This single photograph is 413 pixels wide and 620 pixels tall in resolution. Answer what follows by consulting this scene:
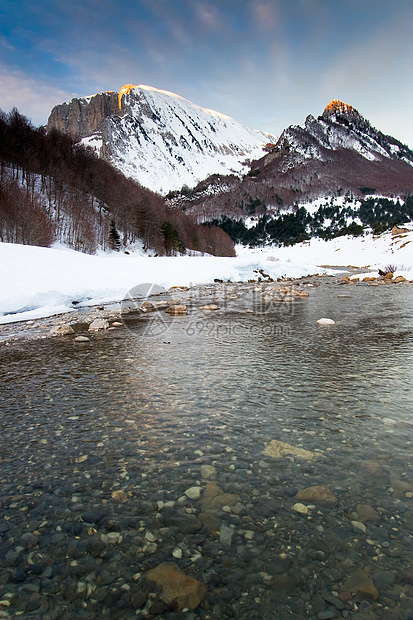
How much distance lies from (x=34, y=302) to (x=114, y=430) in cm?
1213

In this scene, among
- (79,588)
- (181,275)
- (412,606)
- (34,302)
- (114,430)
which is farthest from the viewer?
(181,275)

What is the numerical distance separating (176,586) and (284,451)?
1716 millimetres

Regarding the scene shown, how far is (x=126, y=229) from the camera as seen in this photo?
203 feet

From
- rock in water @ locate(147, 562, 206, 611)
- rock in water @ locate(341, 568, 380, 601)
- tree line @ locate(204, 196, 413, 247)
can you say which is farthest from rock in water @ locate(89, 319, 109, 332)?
tree line @ locate(204, 196, 413, 247)

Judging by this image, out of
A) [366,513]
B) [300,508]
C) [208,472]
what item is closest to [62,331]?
[208,472]

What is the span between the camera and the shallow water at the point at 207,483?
1.88 meters

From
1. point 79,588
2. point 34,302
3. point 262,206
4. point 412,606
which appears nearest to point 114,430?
point 79,588

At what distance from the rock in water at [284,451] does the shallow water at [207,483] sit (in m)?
0.08

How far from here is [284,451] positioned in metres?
3.31

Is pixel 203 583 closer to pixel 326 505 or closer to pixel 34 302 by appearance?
pixel 326 505

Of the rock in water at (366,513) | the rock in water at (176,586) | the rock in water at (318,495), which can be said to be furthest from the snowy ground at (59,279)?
the rock in water at (366,513)

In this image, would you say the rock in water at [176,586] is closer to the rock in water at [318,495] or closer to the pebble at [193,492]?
the pebble at [193,492]

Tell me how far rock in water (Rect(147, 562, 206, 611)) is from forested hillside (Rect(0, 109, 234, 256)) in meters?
37.8

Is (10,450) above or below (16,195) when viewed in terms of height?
below
